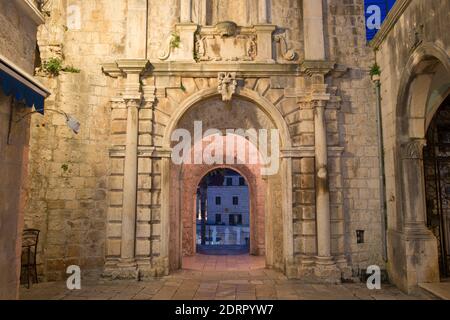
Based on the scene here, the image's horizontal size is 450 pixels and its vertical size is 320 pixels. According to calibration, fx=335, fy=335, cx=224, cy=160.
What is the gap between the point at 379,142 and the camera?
7.66m

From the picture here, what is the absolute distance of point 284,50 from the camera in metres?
7.93

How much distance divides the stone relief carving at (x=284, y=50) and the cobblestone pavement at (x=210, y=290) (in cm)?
505

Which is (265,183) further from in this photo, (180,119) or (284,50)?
(284,50)

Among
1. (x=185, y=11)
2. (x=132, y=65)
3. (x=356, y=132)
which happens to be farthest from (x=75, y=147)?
(x=356, y=132)

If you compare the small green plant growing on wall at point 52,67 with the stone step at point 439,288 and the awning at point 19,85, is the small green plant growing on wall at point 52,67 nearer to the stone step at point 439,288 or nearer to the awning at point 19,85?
the awning at point 19,85

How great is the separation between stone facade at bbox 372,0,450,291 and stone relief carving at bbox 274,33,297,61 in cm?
197

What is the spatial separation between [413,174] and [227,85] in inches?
170

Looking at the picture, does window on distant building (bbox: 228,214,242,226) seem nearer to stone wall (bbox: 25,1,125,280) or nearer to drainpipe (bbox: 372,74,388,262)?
drainpipe (bbox: 372,74,388,262)

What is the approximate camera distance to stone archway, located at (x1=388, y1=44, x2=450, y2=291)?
6.32m

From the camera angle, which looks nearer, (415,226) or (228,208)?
(415,226)

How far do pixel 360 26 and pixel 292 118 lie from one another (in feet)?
9.18

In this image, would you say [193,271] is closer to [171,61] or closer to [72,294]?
[72,294]

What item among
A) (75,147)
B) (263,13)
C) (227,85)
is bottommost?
(75,147)
